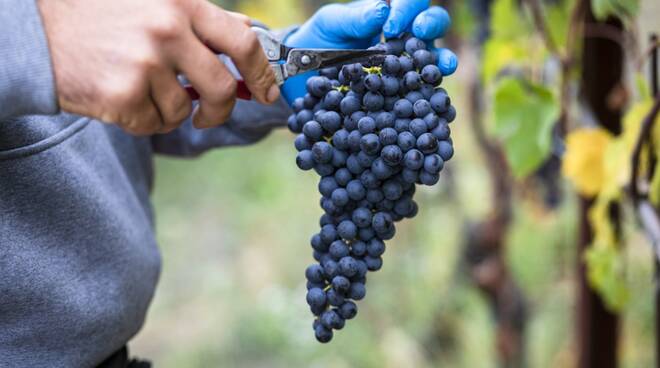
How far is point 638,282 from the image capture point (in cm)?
235

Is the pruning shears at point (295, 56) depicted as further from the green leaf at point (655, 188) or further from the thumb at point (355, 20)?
the green leaf at point (655, 188)

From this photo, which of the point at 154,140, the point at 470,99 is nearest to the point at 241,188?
the point at 470,99

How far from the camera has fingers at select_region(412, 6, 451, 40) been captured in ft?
2.56

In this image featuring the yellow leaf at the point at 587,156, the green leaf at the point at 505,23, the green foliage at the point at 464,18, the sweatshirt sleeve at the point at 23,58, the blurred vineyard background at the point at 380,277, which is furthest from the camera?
the blurred vineyard background at the point at 380,277

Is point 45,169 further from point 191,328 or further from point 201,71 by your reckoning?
point 191,328

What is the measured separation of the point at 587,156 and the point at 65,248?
35.9 inches

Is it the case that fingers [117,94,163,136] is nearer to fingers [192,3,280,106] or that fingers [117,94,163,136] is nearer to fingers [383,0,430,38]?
fingers [192,3,280,106]

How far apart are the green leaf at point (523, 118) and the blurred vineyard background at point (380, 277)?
46 cm

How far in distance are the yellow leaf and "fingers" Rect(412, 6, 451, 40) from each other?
23.4 inches

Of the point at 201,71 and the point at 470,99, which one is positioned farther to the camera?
the point at 470,99

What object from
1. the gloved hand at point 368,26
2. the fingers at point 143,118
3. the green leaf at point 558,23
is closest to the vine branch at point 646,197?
the gloved hand at point 368,26

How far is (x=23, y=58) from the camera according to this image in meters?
0.59

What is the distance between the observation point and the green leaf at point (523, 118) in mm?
1318

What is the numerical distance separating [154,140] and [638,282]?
1779 millimetres
